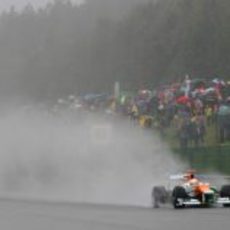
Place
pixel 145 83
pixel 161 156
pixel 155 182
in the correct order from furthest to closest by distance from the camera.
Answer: pixel 145 83, pixel 161 156, pixel 155 182

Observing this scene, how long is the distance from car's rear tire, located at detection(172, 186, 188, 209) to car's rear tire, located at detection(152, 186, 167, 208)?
55 centimetres

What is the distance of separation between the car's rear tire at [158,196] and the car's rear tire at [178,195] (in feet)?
1.82

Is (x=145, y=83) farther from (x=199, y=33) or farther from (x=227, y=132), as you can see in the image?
(x=227, y=132)

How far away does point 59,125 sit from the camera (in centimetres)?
4062

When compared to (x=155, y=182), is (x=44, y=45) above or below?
above

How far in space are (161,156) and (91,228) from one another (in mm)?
14382

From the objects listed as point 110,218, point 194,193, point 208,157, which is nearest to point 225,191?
point 194,193

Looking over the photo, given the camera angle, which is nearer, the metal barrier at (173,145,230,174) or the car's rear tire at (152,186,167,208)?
the car's rear tire at (152,186,167,208)

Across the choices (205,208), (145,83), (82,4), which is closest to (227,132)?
(205,208)

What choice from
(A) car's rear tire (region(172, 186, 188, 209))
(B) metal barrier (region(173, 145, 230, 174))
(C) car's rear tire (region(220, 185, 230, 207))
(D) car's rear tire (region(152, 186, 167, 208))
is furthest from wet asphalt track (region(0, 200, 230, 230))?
(B) metal barrier (region(173, 145, 230, 174))

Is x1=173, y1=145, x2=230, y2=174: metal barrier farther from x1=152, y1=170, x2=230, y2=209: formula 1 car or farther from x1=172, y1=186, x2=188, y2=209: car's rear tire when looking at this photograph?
x1=172, y1=186, x2=188, y2=209: car's rear tire

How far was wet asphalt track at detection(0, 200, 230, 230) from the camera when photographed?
17.0m

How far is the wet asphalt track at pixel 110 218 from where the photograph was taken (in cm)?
1703

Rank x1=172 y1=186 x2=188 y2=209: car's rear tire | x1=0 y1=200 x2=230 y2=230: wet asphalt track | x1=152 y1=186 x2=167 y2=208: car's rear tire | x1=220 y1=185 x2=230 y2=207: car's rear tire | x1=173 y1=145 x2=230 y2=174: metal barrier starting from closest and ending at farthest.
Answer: x1=0 y1=200 x2=230 y2=230: wet asphalt track < x1=220 y1=185 x2=230 y2=207: car's rear tire < x1=172 y1=186 x2=188 y2=209: car's rear tire < x1=152 y1=186 x2=167 y2=208: car's rear tire < x1=173 y1=145 x2=230 y2=174: metal barrier
